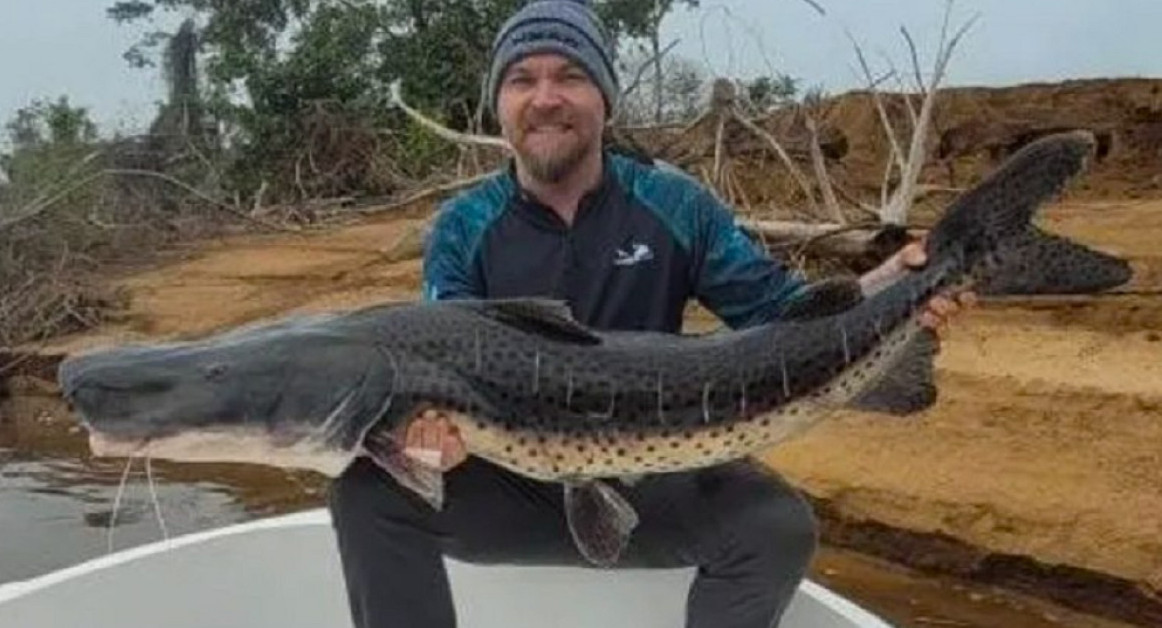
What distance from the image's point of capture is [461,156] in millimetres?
13656

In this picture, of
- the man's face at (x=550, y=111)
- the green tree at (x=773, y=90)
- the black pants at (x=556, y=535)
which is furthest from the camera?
the green tree at (x=773, y=90)

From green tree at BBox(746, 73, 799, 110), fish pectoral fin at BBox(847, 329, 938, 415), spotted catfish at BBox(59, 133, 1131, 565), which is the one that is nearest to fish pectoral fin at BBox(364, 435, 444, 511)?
spotted catfish at BBox(59, 133, 1131, 565)

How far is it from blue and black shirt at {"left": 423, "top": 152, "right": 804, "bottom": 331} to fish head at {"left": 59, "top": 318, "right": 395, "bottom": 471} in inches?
23.9

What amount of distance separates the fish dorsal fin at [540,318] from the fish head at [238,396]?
0.22 meters

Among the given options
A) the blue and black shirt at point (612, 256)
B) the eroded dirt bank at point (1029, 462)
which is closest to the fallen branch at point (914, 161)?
the eroded dirt bank at point (1029, 462)

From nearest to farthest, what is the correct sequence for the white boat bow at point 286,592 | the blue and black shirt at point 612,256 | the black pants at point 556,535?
1. the black pants at point 556,535
2. the blue and black shirt at point 612,256
3. the white boat bow at point 286,592

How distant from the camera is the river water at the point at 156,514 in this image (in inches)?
208

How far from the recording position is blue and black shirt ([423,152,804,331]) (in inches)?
118

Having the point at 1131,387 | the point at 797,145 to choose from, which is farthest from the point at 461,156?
the point at 1131,387

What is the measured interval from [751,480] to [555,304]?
21.2 inches

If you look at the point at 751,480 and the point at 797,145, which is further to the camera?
the point at 797,145

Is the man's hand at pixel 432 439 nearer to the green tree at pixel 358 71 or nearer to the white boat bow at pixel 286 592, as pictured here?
the white boat bow at pixel 286 592

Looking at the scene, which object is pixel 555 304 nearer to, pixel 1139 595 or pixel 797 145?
pixel 1139 595

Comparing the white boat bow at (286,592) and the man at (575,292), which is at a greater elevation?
the man at (575,292)
